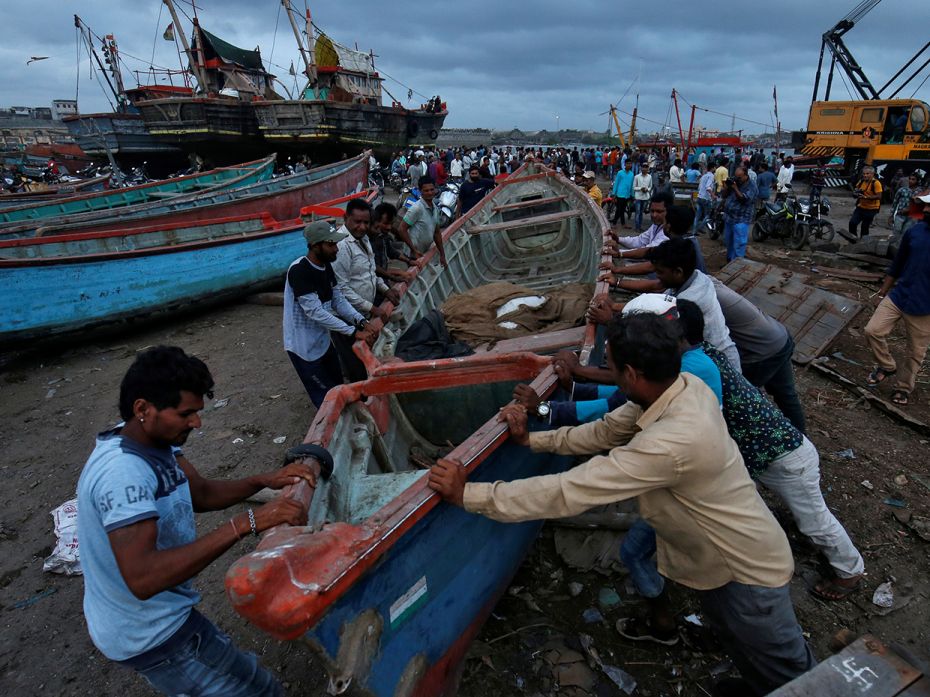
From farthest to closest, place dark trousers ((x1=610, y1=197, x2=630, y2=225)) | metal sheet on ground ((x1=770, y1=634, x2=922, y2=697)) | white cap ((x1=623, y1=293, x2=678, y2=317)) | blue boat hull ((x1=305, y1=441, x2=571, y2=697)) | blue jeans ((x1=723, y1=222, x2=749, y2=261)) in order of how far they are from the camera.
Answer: dark trousers ((x1=610, y1=197, x2=630, y2=225)) < blue jeans ((x1=723, y1=222, x2=749, y2=261)) < white cap ((x1=623, y1=293, x2=678, y2=317)) < blue boat hull ((x1=305, y1=441, x2=571, y2=697)) < metal sheet on ground ((x1=770, y1=634, x2=922, y2=697))

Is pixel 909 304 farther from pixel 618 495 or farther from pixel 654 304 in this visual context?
pixel 618 495

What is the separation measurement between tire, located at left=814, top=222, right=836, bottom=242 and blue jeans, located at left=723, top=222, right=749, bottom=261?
2.98 m

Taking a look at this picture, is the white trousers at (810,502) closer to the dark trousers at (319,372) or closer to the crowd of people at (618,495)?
the crowd of people at (618,495)

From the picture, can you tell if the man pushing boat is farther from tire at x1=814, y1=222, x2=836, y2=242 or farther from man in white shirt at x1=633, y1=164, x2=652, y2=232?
tire at x1=814, y1=222, x2=836, y2=242

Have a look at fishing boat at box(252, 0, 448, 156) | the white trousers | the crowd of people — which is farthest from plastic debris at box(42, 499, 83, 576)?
fishing boat at box(252, 0, 448, 156)

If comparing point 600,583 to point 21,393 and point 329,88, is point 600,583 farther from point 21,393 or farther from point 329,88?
point 329,88

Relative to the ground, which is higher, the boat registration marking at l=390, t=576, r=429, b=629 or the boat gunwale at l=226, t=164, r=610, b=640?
the boat gunwale at l=226, t=164, r=610, b=640

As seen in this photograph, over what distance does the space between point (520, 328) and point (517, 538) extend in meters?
2.23

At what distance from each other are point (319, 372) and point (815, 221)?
10561 millimetres

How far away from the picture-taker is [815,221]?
391 inches

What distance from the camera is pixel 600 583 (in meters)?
3.05

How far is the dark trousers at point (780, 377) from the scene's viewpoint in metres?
3.39

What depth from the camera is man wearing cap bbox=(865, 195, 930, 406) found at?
4258 mm

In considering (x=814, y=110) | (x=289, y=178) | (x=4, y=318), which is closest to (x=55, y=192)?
(x=289, y=178)
